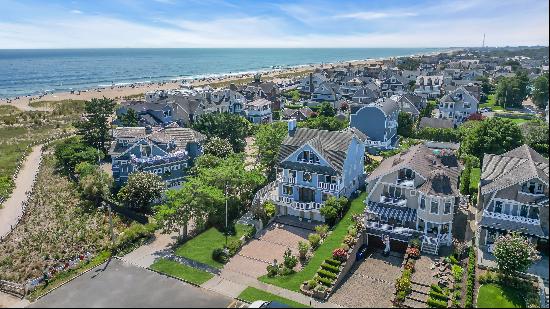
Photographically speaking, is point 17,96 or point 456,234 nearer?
point 456,234

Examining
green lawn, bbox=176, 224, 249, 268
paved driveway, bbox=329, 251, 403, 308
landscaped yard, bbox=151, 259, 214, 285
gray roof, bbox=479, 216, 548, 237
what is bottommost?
paved driveway, bbox=329, 251, 403, 308

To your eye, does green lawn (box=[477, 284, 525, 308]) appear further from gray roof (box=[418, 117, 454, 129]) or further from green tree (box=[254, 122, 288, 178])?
gray roof (box=[418, 117, 454, 129])

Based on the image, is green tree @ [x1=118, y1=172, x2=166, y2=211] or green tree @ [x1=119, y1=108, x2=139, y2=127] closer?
green tree @ [x1=118, y1=172, x2=166, y2=211]

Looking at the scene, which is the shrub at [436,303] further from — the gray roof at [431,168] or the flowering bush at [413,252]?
the gray roof at [431,168]

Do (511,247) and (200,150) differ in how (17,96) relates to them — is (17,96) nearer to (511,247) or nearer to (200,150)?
(200,150)

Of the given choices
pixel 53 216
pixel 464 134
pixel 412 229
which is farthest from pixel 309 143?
pixel 464 134

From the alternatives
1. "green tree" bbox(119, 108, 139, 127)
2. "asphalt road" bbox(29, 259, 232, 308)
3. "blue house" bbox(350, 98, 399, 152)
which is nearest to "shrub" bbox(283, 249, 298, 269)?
"asphalt road" bbox(29, 259, 232, 308)

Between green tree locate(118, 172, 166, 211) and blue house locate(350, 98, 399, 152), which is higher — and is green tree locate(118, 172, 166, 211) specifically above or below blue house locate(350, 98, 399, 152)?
below

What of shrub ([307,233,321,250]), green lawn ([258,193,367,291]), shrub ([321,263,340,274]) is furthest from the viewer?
shrub ([307,233,321,250])
